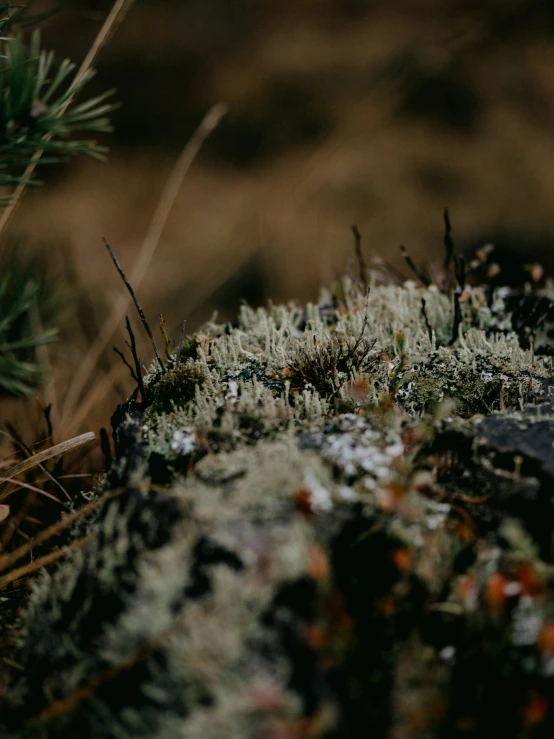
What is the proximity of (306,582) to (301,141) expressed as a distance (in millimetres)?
8265

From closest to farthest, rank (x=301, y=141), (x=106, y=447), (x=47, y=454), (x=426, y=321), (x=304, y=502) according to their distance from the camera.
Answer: (x=304, y=502)
(x=106, y=447)
(x=47, y=454)
(x=426, y=321)
(x=301, y=141)

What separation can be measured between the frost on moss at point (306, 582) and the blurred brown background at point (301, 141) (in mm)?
3788

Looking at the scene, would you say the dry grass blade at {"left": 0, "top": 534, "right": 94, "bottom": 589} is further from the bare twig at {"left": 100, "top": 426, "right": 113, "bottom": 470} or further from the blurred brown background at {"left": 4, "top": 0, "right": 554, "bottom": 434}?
the blurred brown background at {"left": 4, "top": 0, "right": 554, "bottom": 434}

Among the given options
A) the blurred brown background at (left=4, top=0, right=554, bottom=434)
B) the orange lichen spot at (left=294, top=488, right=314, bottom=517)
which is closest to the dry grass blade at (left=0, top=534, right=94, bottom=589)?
the orange lichen spot at (left=294, top=488, right=314, bottom=517)

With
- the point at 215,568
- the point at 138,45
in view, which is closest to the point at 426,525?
the point at 215,568

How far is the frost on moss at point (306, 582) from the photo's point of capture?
112 cm

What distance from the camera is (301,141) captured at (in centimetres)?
854

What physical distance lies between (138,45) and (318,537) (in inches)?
430

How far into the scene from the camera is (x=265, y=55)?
9695 millimetres

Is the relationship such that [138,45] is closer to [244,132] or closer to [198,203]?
[244,132]

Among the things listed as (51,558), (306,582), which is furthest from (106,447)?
(306,582)

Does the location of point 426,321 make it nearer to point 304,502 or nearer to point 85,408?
point 304,502

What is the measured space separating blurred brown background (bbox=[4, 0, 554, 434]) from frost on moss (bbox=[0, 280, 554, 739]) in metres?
3.79

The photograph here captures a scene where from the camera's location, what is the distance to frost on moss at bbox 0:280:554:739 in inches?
44.2
